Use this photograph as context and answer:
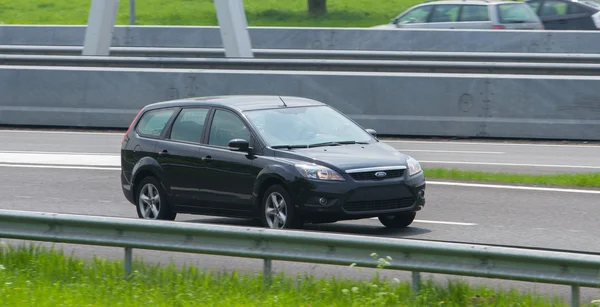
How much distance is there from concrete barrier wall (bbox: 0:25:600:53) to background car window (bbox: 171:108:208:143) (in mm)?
19336

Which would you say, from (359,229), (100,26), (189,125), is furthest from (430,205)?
(100,26)

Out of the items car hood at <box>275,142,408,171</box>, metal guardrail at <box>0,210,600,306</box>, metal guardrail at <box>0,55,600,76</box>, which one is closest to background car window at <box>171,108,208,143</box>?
car hood at <box>275,142,408,171</box>

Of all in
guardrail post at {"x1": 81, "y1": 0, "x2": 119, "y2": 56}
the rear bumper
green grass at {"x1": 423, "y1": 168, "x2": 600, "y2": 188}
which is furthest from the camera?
guardrail post at {"x1": 81, "y1": 0, "x2": 119, "y2": 56}

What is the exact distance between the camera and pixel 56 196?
1374 cm

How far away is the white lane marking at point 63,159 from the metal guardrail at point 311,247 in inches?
328

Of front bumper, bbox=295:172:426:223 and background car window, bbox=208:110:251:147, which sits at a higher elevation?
background car window, bbox=208:110:251:147

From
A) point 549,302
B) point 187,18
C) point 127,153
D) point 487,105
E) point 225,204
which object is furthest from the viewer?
point 187,18

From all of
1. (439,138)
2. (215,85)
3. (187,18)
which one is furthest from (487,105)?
(187,18)

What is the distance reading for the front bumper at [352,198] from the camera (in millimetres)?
10188

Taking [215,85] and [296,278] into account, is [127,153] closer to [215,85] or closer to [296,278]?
[296,278]

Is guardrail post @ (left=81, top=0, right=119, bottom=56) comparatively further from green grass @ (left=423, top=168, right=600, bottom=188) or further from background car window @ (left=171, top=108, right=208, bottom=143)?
background car window @ (left=171, top=108, right=208, bottom=143)

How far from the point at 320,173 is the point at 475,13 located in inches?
867

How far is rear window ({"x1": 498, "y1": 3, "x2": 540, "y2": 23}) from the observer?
30.9 m

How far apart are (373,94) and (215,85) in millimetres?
3116
